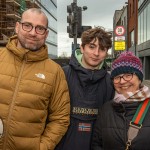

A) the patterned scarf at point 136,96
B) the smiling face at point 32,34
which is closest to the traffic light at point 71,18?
the smiling face at point 32,34

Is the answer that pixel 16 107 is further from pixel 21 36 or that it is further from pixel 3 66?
pixel 21 36

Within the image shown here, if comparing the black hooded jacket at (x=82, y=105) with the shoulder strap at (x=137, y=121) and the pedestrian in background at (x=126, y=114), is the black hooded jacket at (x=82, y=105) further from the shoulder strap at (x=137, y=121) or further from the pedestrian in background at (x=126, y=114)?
the shoulder strap at (x=137, y=121)

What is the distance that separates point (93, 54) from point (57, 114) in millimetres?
715

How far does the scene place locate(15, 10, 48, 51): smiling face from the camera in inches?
131

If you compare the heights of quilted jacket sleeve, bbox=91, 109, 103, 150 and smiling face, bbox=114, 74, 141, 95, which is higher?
smiling face, bbox=114, 74, 141, 95

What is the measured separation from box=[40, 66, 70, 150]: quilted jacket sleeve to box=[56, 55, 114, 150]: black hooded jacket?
188 mm

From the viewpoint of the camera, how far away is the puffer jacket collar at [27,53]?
3295mm

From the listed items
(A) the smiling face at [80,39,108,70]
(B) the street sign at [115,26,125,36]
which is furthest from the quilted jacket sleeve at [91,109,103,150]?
(B) the street sign at [115,26,125,36]

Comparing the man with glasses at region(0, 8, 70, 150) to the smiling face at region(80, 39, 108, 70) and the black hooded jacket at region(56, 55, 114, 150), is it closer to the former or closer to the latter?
the black hooded jacket at region(56, 55, 114, 150)

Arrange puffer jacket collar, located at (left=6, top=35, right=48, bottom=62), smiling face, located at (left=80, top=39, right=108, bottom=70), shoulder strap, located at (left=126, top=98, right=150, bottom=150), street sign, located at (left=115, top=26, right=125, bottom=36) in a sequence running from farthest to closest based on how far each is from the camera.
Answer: street sign, located at (left=115, top=26, right=125, bottom=36) → smiling face, located at (left=80, top=39, right=108, bottom=70) → puffer jacket collar, located at (left=6, top=35, right=48, bottom=62) → shoulder strap, located at (left=126, top=98, right=150, bottom=150)

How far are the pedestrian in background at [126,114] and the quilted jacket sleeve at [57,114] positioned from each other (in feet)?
1.07

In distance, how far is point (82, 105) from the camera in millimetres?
3648

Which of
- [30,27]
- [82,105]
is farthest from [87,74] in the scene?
[30,27]

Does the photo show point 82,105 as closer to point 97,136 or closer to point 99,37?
point 97,136
